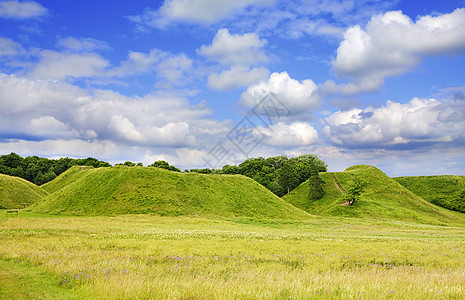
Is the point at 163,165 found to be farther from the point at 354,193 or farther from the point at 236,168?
the point at 354,193

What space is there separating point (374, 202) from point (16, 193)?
4296 inches

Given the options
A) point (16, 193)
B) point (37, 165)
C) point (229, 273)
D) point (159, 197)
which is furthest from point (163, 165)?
point (229, 273)

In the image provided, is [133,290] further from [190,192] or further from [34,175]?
[34,175]

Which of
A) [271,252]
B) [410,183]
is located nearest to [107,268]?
[271,252]

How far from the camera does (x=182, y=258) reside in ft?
66.0

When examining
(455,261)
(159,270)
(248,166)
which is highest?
(248,166)

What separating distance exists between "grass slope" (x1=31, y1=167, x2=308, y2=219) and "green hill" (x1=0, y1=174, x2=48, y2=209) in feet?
38.8

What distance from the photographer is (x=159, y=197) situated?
71500mm

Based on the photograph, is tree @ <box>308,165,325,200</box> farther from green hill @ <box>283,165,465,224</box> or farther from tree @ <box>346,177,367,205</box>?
tree @ <box>346,177,367,205</box>

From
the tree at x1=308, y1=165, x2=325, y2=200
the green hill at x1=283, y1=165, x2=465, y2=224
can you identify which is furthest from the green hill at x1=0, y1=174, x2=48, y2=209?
the tree at x1=308, y1=165, x2=325, y2=200

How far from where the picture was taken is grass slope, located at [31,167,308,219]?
6769 centimetres

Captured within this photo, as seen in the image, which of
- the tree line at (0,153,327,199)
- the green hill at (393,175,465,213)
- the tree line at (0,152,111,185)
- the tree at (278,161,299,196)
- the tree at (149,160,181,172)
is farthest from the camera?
the tree at (149,160,181,172)

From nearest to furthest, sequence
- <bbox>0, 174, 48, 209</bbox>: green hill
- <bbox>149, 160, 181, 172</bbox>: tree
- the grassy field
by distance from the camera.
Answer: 1. the grassy field
2. <bbox>0, 174, 48, 209</bbox>: green hill
3. <bbox>149, 160, 181, 172</bbox>: tree

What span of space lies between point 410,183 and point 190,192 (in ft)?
356
